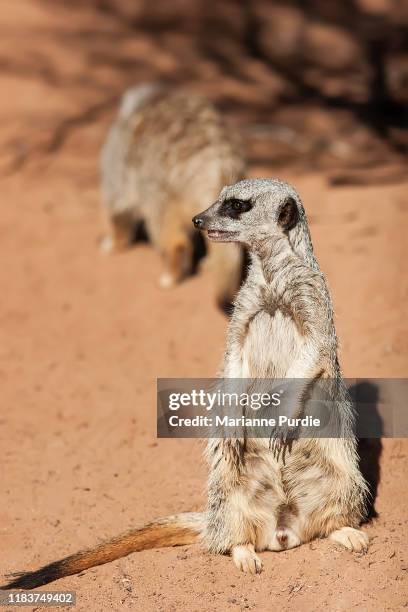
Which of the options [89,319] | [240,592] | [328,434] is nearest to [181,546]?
[240,592]

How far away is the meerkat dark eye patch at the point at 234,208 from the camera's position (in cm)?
301

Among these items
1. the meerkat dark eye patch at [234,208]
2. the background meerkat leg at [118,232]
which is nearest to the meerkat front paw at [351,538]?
the meerkat dark eye patch at [234,208]

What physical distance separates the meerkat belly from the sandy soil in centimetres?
61

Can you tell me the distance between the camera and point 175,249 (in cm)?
536

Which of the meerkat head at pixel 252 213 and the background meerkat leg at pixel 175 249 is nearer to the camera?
the meerkat head at pixel 252 213

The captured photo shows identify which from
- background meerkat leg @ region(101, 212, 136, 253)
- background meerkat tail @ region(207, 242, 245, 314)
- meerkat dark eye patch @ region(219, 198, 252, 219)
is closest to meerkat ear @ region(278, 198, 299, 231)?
meerkat dark eye patch @ region(219, 198, 252, 219)

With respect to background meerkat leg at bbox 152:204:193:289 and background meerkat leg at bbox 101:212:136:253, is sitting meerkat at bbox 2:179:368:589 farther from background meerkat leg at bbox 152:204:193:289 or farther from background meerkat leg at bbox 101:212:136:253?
background meerkat leg at bbox 101:212:136:253

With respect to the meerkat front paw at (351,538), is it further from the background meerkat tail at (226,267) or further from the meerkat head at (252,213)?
the background meerkat tail at (226,267)

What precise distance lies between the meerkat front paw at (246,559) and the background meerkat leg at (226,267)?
78.0 inches

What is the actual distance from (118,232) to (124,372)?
172cm

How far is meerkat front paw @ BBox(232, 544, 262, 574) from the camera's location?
2.85 m

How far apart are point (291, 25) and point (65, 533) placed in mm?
7181

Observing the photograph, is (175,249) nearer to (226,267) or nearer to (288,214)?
(226,267)

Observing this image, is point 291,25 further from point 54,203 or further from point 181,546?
point 181,546
